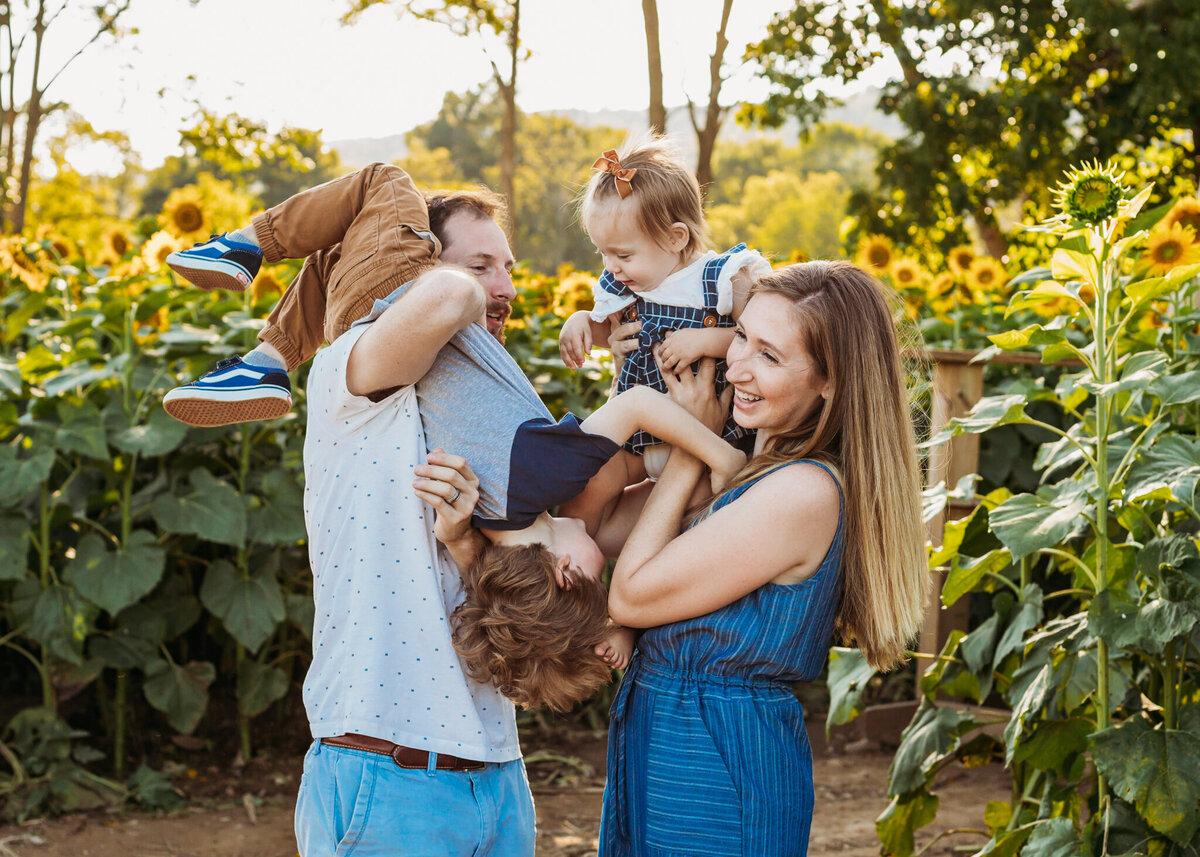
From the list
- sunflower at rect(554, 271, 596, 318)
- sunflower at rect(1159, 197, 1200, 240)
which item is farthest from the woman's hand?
sunflower at rect(554, 271, 596, 318)

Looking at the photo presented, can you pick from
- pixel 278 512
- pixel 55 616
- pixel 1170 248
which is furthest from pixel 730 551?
pixel 55 616

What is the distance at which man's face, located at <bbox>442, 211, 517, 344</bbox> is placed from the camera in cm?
197

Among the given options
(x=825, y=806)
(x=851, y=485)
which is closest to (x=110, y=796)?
(x=825, y=806)

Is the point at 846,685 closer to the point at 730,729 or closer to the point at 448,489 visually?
the point at 730,729

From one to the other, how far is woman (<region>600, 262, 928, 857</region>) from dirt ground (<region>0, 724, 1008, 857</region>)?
2236 mm

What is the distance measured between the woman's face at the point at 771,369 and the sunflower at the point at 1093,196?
39.7 inches

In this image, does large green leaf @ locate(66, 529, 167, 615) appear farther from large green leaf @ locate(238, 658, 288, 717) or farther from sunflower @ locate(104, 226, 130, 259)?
sunflower @ locate(104, 226, 130, 259)

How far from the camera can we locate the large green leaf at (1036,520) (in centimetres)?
246

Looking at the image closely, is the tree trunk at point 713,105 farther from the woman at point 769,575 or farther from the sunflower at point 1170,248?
the woman at point 769,575

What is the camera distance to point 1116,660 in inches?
114

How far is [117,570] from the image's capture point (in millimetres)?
3955

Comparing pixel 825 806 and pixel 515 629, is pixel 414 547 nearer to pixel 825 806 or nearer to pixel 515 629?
pixel 515 629

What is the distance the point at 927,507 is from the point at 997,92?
427 inches

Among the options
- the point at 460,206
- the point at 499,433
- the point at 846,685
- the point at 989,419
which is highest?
the point at 460,206
